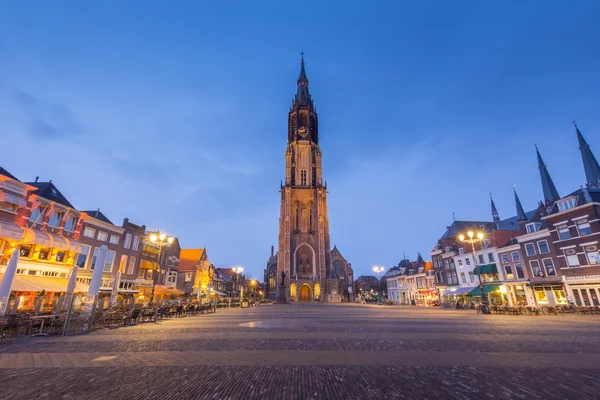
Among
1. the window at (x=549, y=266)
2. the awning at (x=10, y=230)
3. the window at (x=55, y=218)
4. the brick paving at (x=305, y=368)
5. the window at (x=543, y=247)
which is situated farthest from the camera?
the window at (x=543, y=247)

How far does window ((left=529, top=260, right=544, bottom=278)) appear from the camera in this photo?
94.4 ft

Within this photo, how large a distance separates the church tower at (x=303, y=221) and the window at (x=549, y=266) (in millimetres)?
37181

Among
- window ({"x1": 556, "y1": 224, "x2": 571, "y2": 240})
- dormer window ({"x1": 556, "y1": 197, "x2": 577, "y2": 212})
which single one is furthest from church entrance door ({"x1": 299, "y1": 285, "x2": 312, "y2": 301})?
dormer window ({"x1": 556, "y1": 197, "x2": 577, "y2": 212})

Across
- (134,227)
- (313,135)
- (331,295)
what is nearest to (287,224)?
(331,295)

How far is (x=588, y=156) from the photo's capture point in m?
48.4

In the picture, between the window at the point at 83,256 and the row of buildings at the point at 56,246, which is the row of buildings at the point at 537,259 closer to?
the row of buildings at the point at 56,246

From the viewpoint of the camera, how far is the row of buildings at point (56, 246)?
19469mm

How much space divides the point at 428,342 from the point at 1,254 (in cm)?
→ 2712

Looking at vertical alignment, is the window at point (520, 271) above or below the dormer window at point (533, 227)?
below

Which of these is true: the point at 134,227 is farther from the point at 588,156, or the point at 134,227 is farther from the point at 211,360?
the point at 588,156

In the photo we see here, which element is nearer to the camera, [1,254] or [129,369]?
[129,369]

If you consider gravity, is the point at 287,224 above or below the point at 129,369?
above

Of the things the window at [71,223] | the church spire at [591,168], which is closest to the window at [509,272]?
the church spire at [591,168]

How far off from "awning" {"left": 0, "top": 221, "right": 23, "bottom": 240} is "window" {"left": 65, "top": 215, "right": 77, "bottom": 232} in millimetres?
5251
